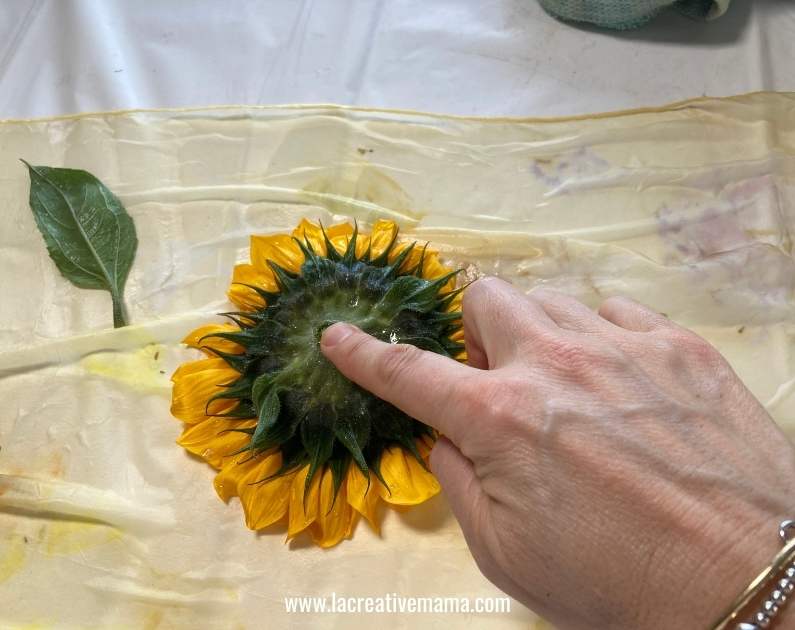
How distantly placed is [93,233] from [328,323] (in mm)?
511

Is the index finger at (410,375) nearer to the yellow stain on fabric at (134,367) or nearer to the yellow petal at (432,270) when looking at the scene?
the yellow petal at (432,270)

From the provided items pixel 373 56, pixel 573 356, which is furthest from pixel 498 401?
pixel 373 56

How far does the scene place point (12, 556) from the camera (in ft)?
3.02

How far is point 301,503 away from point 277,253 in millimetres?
312

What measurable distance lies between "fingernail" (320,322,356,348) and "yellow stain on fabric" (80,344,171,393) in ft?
1.25

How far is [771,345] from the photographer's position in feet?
3.35

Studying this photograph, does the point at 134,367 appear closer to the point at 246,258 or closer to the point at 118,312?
the point at 118,312

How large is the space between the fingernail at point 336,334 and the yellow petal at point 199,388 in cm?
20

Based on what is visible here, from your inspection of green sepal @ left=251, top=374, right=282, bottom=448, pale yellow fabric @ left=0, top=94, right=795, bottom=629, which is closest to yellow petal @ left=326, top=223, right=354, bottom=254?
pale yellow fabric @ left=0, top=94, right=795, bottom=629

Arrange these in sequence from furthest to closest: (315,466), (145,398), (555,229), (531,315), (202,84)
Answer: (202,84) < (555,229) < (145,398) < (315,466) < (531,315)

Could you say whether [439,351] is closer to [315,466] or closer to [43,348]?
[315,466]

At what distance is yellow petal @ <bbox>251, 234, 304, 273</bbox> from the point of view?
0.93 meters

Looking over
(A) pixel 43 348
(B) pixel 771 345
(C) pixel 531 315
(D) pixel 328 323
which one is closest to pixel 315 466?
(D) pixel 328 323

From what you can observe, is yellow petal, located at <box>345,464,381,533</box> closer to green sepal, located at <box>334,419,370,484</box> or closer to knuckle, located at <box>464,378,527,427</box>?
green sepal, located at <box>334,419,370,484</box>
